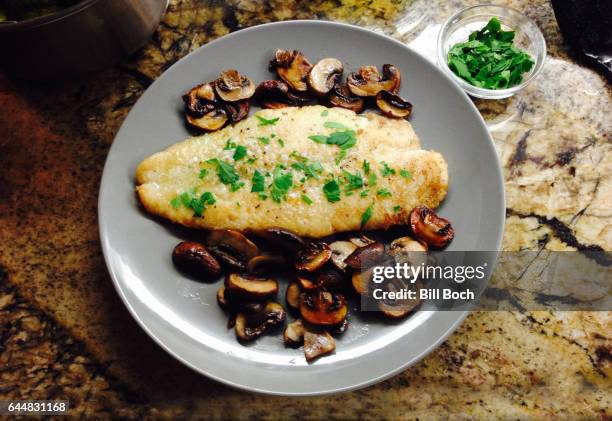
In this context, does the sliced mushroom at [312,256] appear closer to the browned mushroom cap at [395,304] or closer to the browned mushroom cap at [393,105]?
the browned mushroom cap at [395,304]

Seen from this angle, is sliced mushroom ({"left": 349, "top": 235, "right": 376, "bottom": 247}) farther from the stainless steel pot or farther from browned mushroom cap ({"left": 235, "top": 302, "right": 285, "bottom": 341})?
the stainless steel pot

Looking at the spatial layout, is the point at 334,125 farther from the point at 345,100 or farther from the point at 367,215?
the point at 367,215

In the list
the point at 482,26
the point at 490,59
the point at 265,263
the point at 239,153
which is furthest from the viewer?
the point at 482,26

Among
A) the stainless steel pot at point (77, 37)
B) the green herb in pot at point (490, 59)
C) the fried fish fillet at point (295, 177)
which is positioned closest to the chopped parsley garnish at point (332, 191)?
the fried fish fillet at point (295, 177)

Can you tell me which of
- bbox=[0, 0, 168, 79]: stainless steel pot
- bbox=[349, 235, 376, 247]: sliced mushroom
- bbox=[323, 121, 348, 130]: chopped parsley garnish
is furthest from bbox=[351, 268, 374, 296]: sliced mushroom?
bbox=[0, 0, 168, 79]: stainless steel pot

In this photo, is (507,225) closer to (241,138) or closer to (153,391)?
(241,138)

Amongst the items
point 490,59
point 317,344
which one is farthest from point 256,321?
point 490,59

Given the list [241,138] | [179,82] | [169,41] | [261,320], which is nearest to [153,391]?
[261,320]
